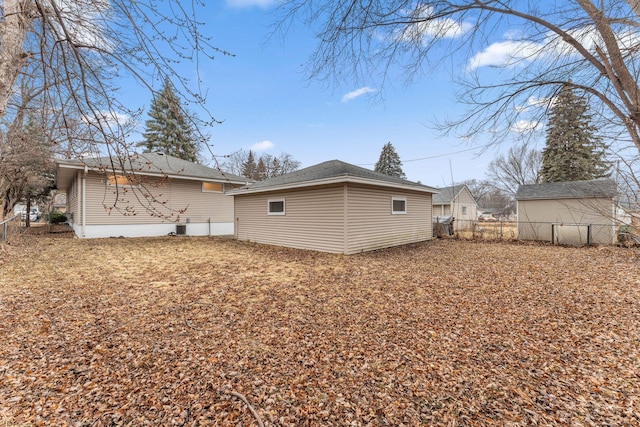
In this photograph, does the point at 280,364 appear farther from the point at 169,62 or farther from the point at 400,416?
the point at 169,62

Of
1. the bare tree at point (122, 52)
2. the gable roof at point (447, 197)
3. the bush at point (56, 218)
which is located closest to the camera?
the bare tree at point (122, 52)

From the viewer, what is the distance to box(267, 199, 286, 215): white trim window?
33.2 feet

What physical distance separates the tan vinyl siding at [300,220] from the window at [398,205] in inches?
112

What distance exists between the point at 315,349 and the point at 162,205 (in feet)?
30.2

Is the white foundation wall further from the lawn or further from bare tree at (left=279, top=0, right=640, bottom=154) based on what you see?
bare tree at (left=279, top=0, right=640, bottom=154)

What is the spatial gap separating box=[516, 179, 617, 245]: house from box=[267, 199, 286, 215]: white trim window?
11.1 metres

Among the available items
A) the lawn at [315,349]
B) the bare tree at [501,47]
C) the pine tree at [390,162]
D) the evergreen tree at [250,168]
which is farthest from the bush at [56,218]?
the pine tree at [390,162]

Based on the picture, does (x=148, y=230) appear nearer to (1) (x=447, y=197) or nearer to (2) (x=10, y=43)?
(2) (x=10, y=43)

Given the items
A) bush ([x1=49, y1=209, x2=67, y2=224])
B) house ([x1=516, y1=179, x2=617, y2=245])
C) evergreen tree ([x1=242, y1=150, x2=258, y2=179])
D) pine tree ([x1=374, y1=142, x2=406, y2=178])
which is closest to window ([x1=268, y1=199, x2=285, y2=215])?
house ([x1=516, y1=179, x2=617, y2=245])

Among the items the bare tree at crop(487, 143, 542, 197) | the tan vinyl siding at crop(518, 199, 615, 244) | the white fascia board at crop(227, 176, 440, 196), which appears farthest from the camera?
the bare tree at crop(487, 143, 542, 197)

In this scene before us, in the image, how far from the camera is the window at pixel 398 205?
10.1 metres

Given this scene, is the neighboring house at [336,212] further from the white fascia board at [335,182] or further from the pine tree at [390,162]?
the pine tree at [390,162]

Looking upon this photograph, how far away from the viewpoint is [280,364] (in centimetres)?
262

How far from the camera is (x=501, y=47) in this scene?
12.1 ft
